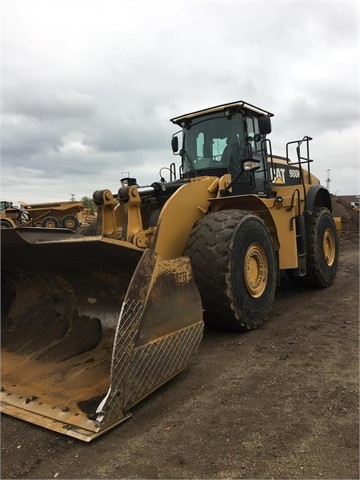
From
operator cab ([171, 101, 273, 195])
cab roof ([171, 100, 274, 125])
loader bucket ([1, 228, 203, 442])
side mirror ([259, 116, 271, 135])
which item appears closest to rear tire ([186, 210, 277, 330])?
loader bucket ([1, 228, 203, 442])

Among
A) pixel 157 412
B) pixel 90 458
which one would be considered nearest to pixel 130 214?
pixel 157 412

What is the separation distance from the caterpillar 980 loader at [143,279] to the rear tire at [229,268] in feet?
0.04

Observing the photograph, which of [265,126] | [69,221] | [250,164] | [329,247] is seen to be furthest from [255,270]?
[69,221]

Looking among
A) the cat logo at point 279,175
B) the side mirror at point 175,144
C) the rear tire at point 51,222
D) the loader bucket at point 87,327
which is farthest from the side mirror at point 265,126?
the rear tire at point 51,222

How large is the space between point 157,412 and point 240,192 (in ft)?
11.7

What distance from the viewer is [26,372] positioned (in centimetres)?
361

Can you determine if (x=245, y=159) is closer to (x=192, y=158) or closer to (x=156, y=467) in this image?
(x=192, y=158)

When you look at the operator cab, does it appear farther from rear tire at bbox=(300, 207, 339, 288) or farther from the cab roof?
rear tire at bbox=(300, 207, 339, 288)

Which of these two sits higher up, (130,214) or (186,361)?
(130,214)

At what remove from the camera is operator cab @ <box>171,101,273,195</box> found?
5770mm

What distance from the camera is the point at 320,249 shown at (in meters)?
7.06

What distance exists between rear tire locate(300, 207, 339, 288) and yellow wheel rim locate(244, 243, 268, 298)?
6.80 ft

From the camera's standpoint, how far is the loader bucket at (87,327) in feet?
9.67

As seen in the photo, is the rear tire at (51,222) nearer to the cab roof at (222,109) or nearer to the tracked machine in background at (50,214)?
the tracked machine in background at (50,214)
